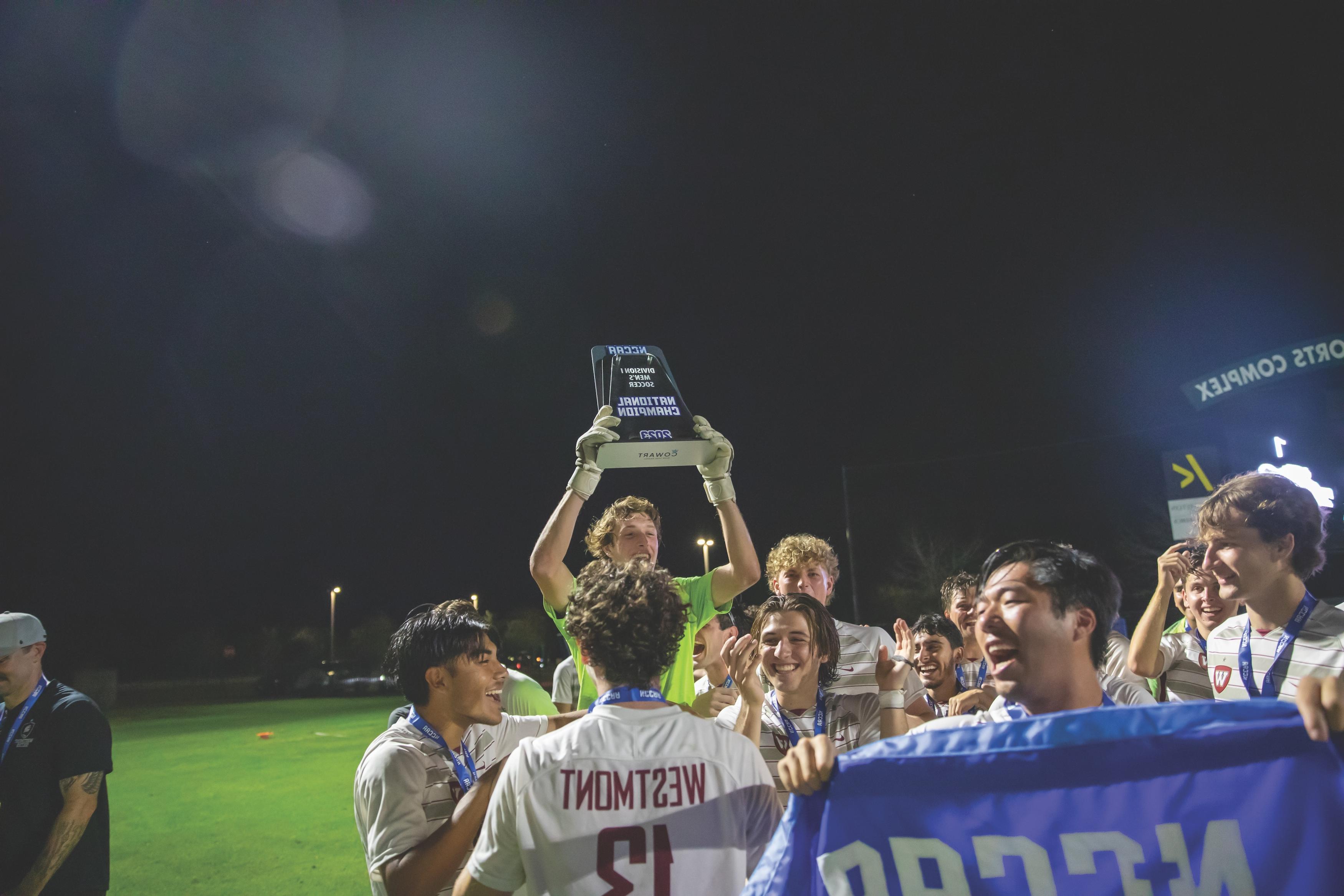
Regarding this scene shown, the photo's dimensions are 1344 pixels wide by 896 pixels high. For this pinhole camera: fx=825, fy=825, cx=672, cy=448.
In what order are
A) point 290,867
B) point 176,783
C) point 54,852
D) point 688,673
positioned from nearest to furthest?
point 54,852 → point 688,673 → point 290,867 → point 176,783

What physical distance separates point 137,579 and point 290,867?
49.3 metres

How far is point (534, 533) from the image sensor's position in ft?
163

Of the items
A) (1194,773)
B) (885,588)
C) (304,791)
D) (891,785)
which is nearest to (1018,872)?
(891,785)

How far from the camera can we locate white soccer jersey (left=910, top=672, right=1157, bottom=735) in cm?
214

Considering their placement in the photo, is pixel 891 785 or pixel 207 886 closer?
pixel 891 785

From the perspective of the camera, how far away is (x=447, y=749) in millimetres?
3010

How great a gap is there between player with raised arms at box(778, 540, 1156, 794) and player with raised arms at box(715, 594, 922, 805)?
3.93ft

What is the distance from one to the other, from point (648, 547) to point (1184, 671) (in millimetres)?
3358

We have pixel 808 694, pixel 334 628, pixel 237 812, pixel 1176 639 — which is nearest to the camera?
pixel 808 694

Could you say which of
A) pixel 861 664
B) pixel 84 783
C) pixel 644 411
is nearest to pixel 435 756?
pixel 644 411

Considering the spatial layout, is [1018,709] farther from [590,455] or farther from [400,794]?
[590,455]

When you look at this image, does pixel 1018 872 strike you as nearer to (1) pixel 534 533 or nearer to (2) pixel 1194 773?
(2) pixel 1194 773

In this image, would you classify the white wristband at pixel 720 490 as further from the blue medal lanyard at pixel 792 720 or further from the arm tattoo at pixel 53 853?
the arm tattoo at pixel 53 853

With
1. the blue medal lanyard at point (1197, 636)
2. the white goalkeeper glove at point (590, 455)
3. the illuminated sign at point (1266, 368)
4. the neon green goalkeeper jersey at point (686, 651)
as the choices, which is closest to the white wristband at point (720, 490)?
the neon green goalkeeper jersey at point (686, 651)
